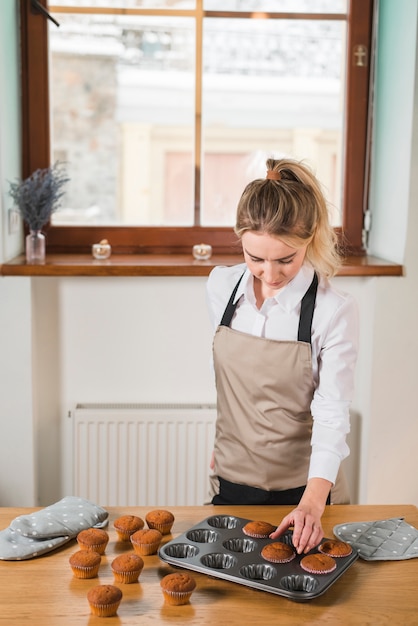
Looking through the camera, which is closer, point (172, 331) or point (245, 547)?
point (245, 547)

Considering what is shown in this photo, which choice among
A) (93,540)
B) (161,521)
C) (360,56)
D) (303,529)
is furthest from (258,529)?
(360,56)

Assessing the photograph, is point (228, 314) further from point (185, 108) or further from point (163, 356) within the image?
point (185, 108)

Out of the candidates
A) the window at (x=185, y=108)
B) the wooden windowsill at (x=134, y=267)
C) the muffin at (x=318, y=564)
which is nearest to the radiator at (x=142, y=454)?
the wooden windowsill at (x=134, y=267)

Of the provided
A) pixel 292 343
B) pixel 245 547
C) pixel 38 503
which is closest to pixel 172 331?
pixel 38 503

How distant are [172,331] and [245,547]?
161cm

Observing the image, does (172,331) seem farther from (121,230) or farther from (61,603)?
(61,603)

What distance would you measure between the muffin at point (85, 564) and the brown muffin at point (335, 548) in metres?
0.44

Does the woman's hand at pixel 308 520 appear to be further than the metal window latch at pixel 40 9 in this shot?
No

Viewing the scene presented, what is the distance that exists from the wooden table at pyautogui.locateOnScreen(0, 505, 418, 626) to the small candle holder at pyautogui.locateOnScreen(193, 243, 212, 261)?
1625 millimetres

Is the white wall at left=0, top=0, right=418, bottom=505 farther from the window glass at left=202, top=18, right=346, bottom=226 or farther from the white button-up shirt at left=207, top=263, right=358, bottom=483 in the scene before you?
the white button-up shirt at left=207, top=263, right=358, bottom=483

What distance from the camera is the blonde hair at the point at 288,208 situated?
6.39ft

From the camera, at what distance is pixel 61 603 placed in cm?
154

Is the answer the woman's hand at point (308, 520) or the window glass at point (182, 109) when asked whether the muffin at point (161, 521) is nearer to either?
the woman's hand at point (308, 520)

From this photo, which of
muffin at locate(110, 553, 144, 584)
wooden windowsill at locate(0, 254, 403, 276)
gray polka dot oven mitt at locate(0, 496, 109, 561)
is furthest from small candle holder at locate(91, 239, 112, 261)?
muffin at locate(110, 553, 144, 584)
